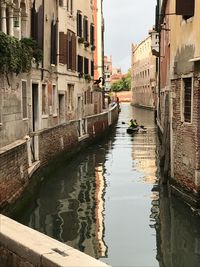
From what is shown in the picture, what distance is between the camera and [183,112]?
10.9 m

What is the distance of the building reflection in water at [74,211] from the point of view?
8562mm

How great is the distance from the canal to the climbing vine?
3.10 meters

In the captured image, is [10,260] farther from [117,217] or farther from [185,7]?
[185,7]

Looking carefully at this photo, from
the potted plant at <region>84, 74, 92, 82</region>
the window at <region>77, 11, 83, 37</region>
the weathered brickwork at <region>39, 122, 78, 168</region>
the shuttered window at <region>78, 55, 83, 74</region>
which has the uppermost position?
the window at <region>77, 11, 83, 37</region>

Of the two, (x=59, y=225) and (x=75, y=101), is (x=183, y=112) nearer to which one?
(x=59, y=225)

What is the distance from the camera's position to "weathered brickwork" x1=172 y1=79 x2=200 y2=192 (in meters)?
9.71

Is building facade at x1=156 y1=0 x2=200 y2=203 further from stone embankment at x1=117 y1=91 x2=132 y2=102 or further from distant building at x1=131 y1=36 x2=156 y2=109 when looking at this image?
stone embankment at x1=117 y1=91 x2=132 y2=102

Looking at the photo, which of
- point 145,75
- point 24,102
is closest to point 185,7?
point 24,102

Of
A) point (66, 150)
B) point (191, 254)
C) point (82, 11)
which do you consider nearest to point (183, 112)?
point (191, 254)

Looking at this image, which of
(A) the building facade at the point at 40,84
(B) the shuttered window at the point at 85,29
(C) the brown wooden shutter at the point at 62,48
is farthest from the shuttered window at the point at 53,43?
(B) the shuttered window at the point at 85,29

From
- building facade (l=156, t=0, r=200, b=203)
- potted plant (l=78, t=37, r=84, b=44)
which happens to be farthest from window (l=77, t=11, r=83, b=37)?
building facade (l=156, t=0, r=200, b=203)

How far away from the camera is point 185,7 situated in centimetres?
1012

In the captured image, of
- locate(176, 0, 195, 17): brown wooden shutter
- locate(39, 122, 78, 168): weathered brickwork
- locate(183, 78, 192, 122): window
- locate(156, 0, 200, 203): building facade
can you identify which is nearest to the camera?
locate(156, 0, 200, 203): building facade

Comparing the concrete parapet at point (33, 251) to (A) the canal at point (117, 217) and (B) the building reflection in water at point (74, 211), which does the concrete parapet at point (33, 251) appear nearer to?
(A) the canal at point (117, 217)
